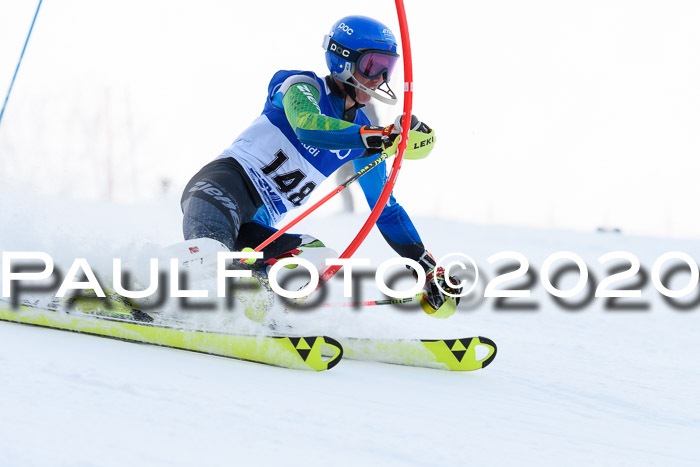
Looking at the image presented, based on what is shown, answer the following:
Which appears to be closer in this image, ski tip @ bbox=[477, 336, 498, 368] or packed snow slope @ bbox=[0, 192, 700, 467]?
→ packed snow slope @ bbox=[0, 192, 700, 467]

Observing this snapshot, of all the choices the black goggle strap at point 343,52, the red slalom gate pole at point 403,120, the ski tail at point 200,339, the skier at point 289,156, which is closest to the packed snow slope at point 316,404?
the ski tail at point 200,339

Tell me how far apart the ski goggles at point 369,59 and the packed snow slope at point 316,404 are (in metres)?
1.25

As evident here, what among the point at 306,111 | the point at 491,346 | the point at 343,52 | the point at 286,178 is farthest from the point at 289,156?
the point at 491,346

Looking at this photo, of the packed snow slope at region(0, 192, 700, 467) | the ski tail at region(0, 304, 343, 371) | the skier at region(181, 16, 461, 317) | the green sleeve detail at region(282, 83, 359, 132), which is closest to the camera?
the packed snow slope at region(0, 192, 700, 467)

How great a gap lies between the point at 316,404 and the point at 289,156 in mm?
1454

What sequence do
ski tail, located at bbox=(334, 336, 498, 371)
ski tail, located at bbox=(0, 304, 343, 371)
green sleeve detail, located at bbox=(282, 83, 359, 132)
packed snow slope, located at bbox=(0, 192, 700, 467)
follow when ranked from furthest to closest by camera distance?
ski tail, located at bbox=(334, 336, 498, 371), green sleeve detail, located at bbox=(282, 83, 359, 132), ski tail, located at bbox=(0, 304, 343, 371), packed snow slope, located at bbox=(0, 192, 700, 467)

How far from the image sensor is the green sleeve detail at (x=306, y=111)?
9.16ft

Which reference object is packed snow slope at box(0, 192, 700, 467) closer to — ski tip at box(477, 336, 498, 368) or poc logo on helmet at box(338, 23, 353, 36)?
ski tip at box(477, 336, 498, 368)

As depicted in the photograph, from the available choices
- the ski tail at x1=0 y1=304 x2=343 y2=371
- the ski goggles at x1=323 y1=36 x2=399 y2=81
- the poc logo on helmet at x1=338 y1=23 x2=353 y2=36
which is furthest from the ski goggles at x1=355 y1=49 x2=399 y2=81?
the ski tail at x1=0 y1=304 x2=343 y2=371

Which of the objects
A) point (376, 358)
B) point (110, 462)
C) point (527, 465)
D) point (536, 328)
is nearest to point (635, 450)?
point (527, 465)

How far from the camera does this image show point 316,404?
2064 millimetres

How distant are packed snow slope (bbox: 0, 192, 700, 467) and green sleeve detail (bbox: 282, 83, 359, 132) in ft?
2.90

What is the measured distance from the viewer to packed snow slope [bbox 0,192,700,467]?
4.96ft

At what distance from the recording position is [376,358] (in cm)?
333
